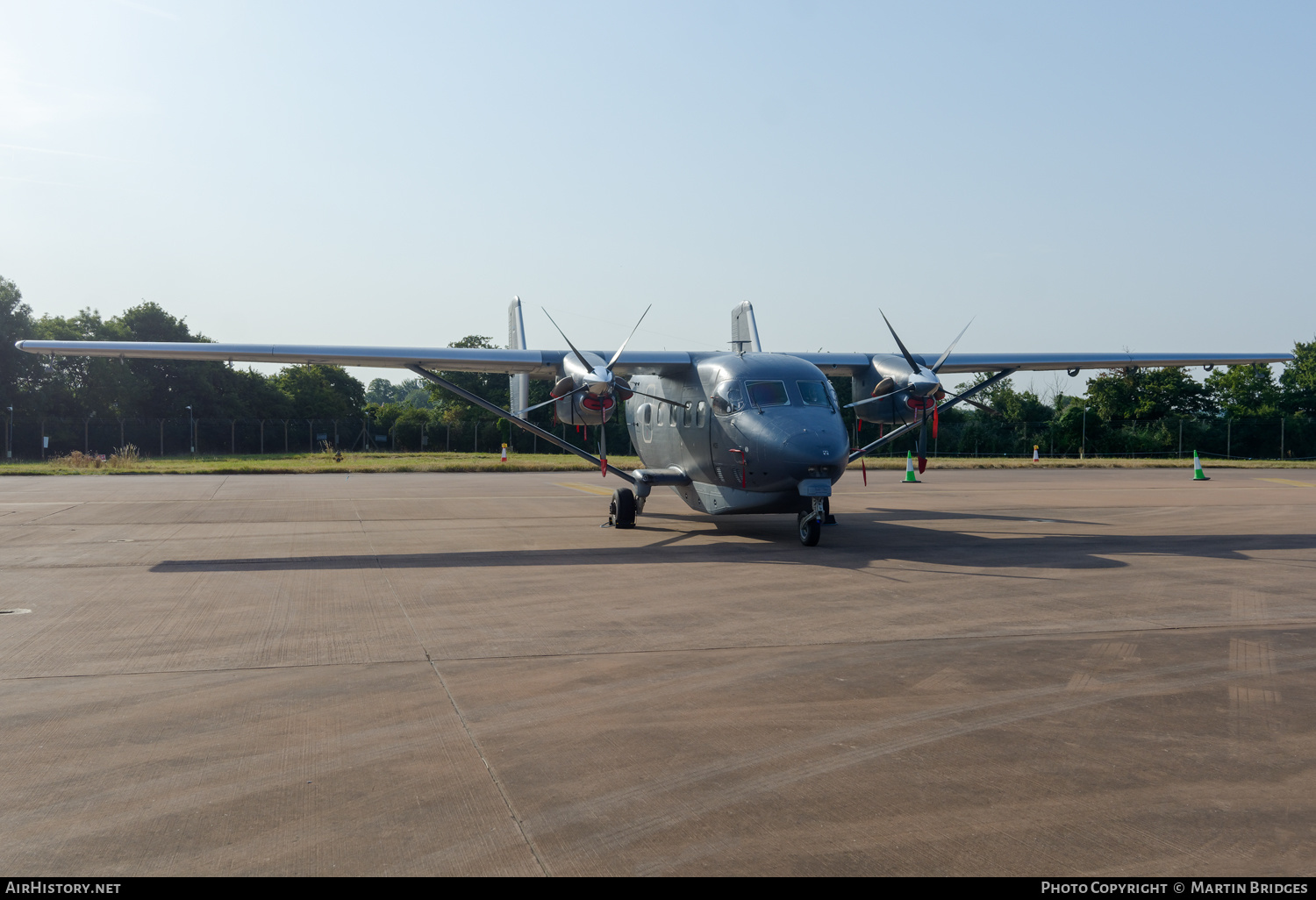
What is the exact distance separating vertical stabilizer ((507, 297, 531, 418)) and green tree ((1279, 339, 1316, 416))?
4983 centimetres

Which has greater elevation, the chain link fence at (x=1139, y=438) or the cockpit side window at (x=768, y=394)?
the cockpit side window at (x=768, y=394)

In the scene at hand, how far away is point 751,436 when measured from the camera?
619 inches

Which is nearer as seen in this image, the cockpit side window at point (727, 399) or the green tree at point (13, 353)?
the cockpit side window at point (727, 399)

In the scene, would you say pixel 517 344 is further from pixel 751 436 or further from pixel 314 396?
pixel 314 396

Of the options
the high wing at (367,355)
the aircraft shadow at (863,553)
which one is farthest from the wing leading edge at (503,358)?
the aircraft shadow at (863,553)

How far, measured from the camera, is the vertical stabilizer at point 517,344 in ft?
81.6

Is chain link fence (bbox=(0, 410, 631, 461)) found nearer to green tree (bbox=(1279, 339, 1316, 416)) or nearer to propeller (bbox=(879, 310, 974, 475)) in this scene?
propeller (bbox=(879, 310, 974, 475))

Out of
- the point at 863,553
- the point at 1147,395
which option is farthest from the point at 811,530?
the point at 1147,395

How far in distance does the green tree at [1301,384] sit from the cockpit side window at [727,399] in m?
53.3

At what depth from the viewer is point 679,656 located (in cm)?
786

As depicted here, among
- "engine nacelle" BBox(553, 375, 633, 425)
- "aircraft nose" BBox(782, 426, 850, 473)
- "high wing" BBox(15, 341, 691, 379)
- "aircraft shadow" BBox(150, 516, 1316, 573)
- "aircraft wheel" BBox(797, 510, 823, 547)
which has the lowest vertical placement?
"aircraft shadow" BBox(150, 516, 1316, 573)

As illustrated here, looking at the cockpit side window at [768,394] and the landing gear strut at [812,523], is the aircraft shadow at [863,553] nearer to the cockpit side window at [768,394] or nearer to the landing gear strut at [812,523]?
the landing gear strut at [812,523]

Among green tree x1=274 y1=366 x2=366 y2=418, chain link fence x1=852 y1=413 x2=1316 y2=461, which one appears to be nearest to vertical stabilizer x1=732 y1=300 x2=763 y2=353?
chain link fence x1=852 y1=413 x2=1316 y2=461

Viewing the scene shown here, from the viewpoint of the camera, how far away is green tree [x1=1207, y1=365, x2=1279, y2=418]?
5819 cm
